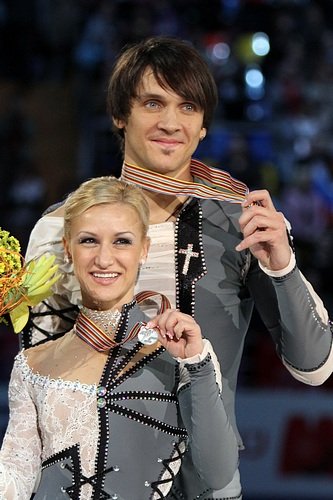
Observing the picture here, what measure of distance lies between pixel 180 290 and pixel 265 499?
11.7 feet

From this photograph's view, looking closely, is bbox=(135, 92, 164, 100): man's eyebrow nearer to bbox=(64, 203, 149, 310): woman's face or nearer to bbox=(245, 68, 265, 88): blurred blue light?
bbox=(64, 203, 149, 310): woman's face

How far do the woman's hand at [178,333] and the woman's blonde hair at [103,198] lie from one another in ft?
0.99

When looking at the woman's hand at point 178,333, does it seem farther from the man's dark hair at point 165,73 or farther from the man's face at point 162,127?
the man's dark hair at point 165,73

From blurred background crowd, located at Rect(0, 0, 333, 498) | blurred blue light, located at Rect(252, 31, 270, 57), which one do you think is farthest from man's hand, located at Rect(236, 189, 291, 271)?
blurred blue light, located at Rect(252, 31, 270, 57)

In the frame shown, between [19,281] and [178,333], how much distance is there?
1.30 ft

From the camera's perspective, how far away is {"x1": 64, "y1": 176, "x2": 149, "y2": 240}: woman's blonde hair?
8.26ft

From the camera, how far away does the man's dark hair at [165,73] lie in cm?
273

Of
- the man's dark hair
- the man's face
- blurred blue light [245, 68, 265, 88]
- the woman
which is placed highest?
the man's dark hair

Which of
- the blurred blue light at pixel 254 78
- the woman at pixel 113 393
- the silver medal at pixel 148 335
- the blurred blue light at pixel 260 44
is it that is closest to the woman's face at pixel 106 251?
the woman at pixel 113 393

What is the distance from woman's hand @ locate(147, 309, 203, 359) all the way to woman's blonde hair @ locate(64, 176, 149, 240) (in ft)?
0.99

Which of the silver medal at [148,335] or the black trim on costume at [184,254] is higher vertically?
the black trim on costume at [184,254]

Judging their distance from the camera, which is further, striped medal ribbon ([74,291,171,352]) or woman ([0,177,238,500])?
striped medal ribbon ([74,291,171,352])

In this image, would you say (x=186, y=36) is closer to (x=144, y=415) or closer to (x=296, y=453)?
(x=296, y=453)

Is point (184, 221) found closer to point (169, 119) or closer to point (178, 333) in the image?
point (169, 119)
